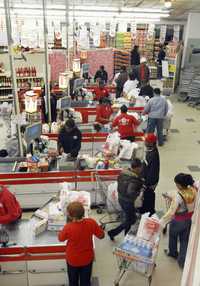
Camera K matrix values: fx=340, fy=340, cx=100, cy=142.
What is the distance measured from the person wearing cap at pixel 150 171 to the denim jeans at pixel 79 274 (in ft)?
6.22

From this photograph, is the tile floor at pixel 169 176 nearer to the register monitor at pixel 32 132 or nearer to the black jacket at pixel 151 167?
the black jacket at pixel 151 167

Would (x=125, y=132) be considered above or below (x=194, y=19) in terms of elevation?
below

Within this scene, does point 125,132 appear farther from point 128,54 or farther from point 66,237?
point 128,54

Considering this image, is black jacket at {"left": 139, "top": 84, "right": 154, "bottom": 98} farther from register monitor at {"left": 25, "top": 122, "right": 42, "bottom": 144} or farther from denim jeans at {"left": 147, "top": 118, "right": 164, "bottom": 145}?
register monitor at {"left": 25, "top": 122, "right": 42, "bottom": 144}

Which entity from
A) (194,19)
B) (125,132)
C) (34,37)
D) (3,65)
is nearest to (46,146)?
(125,132)

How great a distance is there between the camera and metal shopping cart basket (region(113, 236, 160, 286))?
171 inches

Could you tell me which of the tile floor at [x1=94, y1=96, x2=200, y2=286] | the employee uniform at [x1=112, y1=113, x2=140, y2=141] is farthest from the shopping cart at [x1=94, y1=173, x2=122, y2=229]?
the employee uniform at [x1=112, y1=113, x2=140, y2=141]

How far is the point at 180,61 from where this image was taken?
18.8m

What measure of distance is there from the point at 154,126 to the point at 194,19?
10.2 metres

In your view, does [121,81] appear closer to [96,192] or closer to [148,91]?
[148,91]

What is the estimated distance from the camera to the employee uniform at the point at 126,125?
790cm

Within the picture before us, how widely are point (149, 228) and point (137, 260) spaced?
454 mm

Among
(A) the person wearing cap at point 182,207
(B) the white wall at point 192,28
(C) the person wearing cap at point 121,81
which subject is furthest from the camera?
(B) the white wall at point 192,28

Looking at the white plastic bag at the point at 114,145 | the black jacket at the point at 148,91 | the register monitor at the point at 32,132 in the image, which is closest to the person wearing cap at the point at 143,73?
the black jacket at the point at 148,91
